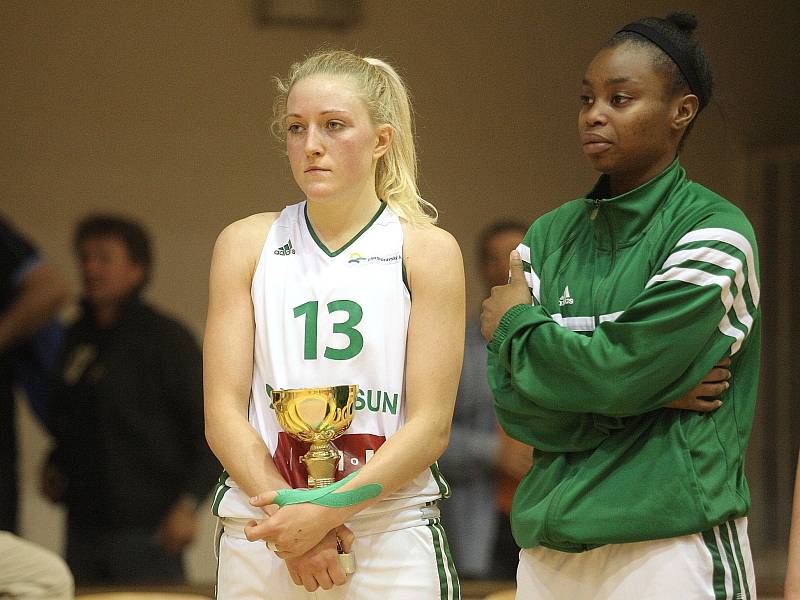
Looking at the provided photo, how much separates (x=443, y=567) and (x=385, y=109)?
902mm

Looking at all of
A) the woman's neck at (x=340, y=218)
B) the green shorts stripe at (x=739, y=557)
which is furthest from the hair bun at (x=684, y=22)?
the green shorts stripe at (x=739, y=557)

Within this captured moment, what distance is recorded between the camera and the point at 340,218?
2170 mm

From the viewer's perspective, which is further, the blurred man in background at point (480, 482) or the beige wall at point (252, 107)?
the beige wall at point (252, 107)

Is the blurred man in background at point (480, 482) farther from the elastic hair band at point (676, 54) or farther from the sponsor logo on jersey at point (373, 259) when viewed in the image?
the elastic hair band at point (676, 54)

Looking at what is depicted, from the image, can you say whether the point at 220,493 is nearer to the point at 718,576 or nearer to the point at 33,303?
the point at 718,576

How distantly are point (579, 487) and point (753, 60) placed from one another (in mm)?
3711

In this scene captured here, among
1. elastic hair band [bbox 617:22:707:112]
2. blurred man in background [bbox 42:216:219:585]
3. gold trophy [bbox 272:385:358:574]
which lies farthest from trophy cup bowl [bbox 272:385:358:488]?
blurred man in background [bbox 42:216:219:585]

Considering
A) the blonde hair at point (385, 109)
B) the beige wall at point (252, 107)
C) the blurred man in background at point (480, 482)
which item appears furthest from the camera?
the beige wall at point (252, 107)

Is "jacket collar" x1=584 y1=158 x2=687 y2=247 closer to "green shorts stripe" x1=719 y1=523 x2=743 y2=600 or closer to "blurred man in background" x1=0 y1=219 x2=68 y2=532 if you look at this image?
"green shorts stripe" x1=719 y1=523 x2=743 y2=600

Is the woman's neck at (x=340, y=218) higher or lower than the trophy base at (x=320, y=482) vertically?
higher

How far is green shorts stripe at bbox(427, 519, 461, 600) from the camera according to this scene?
2029 millimetres

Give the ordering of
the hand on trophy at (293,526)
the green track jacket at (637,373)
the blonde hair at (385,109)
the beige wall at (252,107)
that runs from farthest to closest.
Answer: the beige wall at (252,107), the blonde hair at (385,109), the hand on trophy at (293,526), the green track jacket at (637,373)

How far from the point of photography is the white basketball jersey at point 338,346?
6.73ft

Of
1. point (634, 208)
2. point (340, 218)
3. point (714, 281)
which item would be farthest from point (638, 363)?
point (340, 218)
